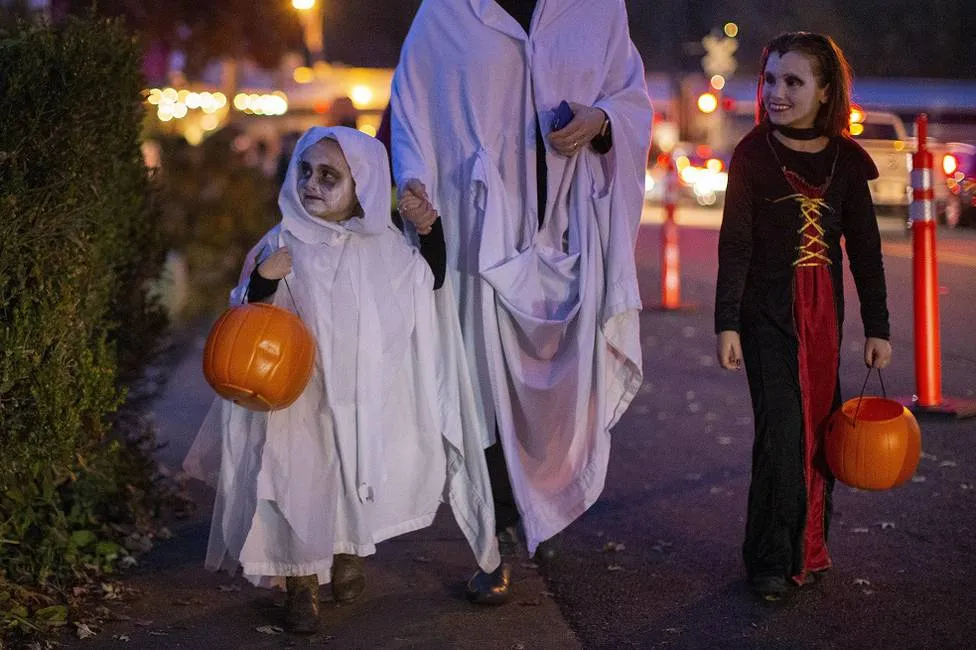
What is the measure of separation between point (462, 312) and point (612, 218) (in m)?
0.59

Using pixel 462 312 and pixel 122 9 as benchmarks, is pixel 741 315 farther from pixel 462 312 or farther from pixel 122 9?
pixel 122 9

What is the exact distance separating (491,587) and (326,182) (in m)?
1.44

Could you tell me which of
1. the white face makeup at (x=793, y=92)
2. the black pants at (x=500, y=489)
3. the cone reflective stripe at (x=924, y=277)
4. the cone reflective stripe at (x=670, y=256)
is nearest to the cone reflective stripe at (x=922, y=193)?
the cone reflective stripe at (x=924, y=277)

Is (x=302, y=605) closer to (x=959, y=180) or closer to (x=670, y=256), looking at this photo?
(x=670, y=256)

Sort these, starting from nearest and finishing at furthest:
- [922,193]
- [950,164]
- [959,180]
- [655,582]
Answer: [655,582], [922,193], [950,164], [959,180]

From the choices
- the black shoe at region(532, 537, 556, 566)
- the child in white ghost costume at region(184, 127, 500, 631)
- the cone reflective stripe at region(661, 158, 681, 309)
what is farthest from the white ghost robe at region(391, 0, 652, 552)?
the cone reflective stripe at region(661, 158, 681, 309)

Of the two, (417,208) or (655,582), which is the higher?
(417,208)

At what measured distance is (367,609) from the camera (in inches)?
197

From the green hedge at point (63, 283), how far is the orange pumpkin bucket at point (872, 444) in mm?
Answer: 2370

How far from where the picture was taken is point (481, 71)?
4.98m

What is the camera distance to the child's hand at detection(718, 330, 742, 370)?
4883 millimetres

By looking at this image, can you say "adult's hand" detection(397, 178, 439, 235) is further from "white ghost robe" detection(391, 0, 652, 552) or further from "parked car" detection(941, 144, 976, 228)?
"parked car" detection(941, 144, 976, 228)

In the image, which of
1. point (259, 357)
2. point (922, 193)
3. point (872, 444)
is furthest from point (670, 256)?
point (259, 357)

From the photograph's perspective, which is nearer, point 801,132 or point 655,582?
point 801,132
